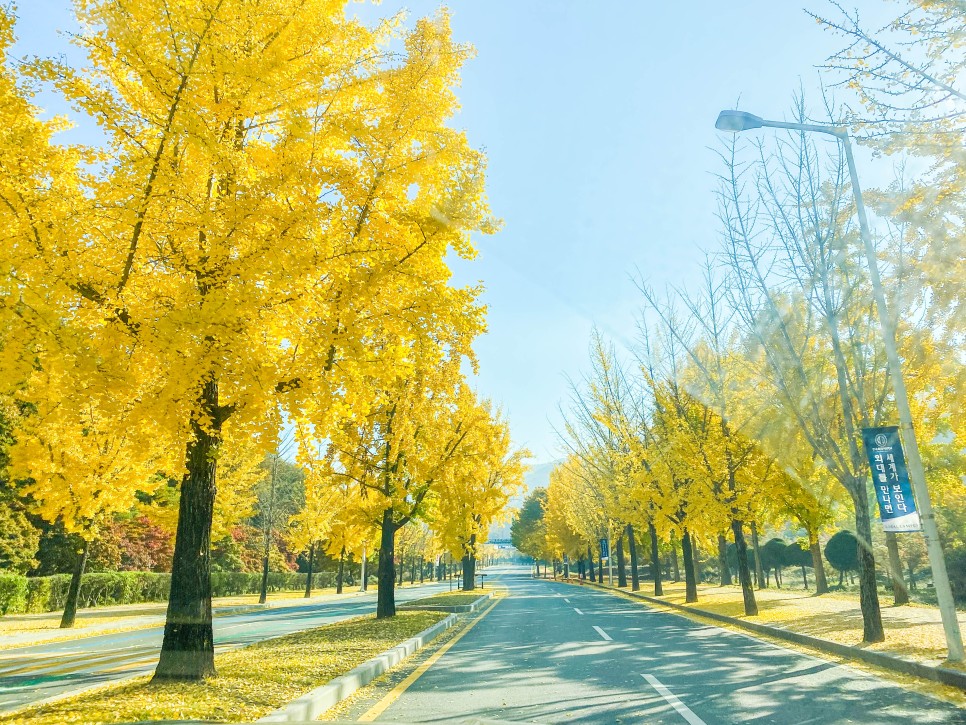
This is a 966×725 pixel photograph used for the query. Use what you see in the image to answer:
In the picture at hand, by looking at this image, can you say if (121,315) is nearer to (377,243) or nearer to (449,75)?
(377,243)

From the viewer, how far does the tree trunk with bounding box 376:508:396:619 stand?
659 inches

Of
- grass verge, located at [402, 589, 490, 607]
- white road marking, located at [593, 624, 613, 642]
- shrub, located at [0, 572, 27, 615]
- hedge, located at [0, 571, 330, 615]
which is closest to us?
white road marking, located at [593, 624, 613, 642]

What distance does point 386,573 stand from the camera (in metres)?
17.0

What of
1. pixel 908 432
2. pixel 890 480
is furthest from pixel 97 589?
pixel 908 432

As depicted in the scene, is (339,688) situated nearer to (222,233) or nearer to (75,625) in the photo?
(222,233)

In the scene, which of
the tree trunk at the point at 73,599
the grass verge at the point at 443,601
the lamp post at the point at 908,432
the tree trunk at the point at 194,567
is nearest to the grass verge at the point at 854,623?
the lamp post at the point at 908,432

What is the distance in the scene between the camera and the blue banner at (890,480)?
9742mm

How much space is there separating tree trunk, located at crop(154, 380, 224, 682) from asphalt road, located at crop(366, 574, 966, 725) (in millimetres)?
2470

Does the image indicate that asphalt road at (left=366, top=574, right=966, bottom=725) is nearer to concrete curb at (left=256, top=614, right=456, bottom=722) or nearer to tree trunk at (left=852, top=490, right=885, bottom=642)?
concrete curb at (left=256, top=614, right=456, bottom=722)

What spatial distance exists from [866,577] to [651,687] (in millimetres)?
6179

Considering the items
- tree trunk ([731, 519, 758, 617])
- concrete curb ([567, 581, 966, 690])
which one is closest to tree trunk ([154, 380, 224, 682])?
concrete curb ([567, 581, 966, 690])

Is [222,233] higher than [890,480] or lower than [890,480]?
higher

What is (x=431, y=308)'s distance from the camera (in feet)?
24.8

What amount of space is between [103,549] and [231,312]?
3273cm
